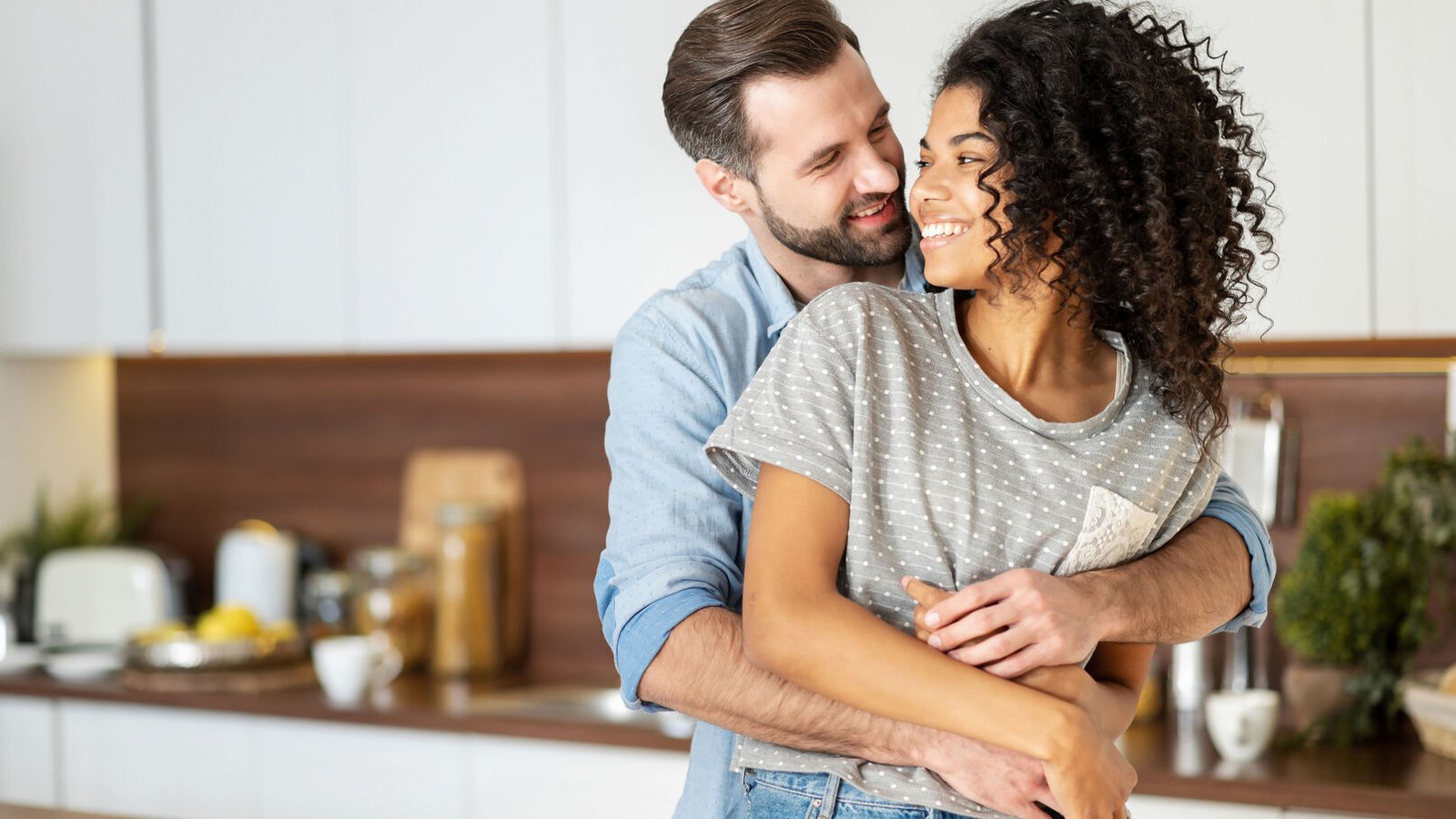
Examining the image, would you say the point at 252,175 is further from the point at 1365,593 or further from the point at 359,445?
the point at 1365,593

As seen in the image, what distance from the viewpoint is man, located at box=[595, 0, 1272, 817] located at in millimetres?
1148

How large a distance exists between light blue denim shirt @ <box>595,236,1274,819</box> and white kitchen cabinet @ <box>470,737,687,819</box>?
3.80 feet

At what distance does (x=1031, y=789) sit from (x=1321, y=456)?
1818 millimetres

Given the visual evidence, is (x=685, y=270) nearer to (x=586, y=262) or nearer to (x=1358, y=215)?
(x=586, y=262)

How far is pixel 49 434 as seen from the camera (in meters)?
3.54

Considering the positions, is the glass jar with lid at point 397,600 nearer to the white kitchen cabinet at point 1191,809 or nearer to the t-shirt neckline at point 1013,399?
the white kitchen cabinet at point 1191,809

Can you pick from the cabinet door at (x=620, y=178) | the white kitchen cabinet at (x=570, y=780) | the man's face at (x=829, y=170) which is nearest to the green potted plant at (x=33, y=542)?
the white kitchen cabinet at (x=570, y=780)

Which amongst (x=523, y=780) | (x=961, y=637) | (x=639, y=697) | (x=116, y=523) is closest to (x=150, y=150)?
(x=116, y=523)

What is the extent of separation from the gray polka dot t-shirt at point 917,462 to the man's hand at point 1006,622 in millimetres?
40

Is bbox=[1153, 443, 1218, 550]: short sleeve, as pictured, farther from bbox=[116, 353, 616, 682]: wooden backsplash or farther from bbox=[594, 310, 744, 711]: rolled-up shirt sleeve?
bbox=[116, 353, 616, 682]: wooden backsplash

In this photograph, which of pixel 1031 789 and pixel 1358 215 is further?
pixel 1358 215

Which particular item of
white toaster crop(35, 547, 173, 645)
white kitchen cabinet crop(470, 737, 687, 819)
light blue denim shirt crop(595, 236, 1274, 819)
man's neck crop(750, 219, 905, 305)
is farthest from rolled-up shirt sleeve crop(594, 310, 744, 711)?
white toaster crop(35, 547, 173, 645)

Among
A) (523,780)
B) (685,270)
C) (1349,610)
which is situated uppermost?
(685,270)

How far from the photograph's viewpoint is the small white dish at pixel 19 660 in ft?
10.6
